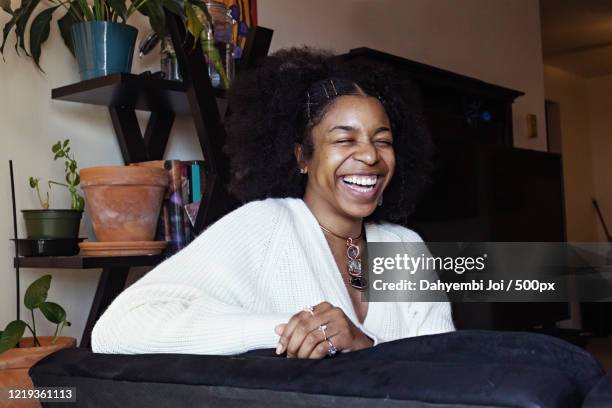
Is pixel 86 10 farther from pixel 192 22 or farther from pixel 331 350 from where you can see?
pixel 331 350

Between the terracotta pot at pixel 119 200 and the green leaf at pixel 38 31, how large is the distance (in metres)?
0.34

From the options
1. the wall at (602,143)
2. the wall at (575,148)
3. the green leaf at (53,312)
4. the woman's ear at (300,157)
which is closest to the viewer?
the woman's ear at (300,157)

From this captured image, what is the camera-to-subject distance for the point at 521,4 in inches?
188

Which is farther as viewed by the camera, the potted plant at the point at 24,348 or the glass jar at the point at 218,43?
the glass jar at the point at 218,43

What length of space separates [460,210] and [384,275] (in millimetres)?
1580

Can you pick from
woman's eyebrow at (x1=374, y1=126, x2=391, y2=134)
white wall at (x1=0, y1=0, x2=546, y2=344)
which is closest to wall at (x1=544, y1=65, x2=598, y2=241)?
white wall at (x1=0, y1=0, x2=546, y2=344)

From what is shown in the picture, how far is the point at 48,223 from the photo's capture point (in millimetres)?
1911

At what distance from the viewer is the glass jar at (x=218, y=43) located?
2.19 metres

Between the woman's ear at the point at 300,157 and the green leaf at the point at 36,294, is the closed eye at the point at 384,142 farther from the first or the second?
the green leaf at the point at 36,294

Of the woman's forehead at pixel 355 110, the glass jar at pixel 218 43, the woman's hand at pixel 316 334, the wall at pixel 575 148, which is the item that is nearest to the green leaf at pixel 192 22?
the glass jar at pixel 218 43

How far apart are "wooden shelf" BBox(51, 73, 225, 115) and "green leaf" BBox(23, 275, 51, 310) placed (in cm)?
52

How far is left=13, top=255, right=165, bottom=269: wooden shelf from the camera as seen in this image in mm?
1841

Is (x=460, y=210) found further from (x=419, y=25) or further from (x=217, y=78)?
(x=217, y=78)

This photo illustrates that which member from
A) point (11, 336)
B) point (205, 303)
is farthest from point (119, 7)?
point (205, 303)
